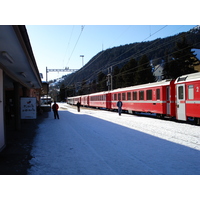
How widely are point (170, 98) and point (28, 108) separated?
912 centimetres

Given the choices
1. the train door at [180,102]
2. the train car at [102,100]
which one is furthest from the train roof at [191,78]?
the train car at [102,100]

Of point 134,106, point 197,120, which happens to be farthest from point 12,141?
point 134,106

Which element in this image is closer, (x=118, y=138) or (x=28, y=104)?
(x=118, y=138)

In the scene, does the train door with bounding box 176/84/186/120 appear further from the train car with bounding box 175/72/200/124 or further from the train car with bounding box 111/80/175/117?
the train car with bounding box 111/80/175/117

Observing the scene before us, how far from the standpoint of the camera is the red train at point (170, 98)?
42.9 ft

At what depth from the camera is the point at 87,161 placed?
625 centimetres

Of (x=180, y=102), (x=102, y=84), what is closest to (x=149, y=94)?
(x=180, y=102)

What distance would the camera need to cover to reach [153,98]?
18234mm

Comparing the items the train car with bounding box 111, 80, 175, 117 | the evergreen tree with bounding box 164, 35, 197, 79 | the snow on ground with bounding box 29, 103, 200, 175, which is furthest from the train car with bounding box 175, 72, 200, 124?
the evergreen tree with bounding box 164, 35, 197, 79

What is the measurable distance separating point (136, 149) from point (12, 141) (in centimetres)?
493

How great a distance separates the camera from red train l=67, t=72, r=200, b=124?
13070 mm

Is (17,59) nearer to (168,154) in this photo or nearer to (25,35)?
(25,35)

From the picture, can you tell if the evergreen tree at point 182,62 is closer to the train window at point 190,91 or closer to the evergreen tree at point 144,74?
the evergreen tree at point 144,74

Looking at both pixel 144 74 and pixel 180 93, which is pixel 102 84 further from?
pixel 180 93
